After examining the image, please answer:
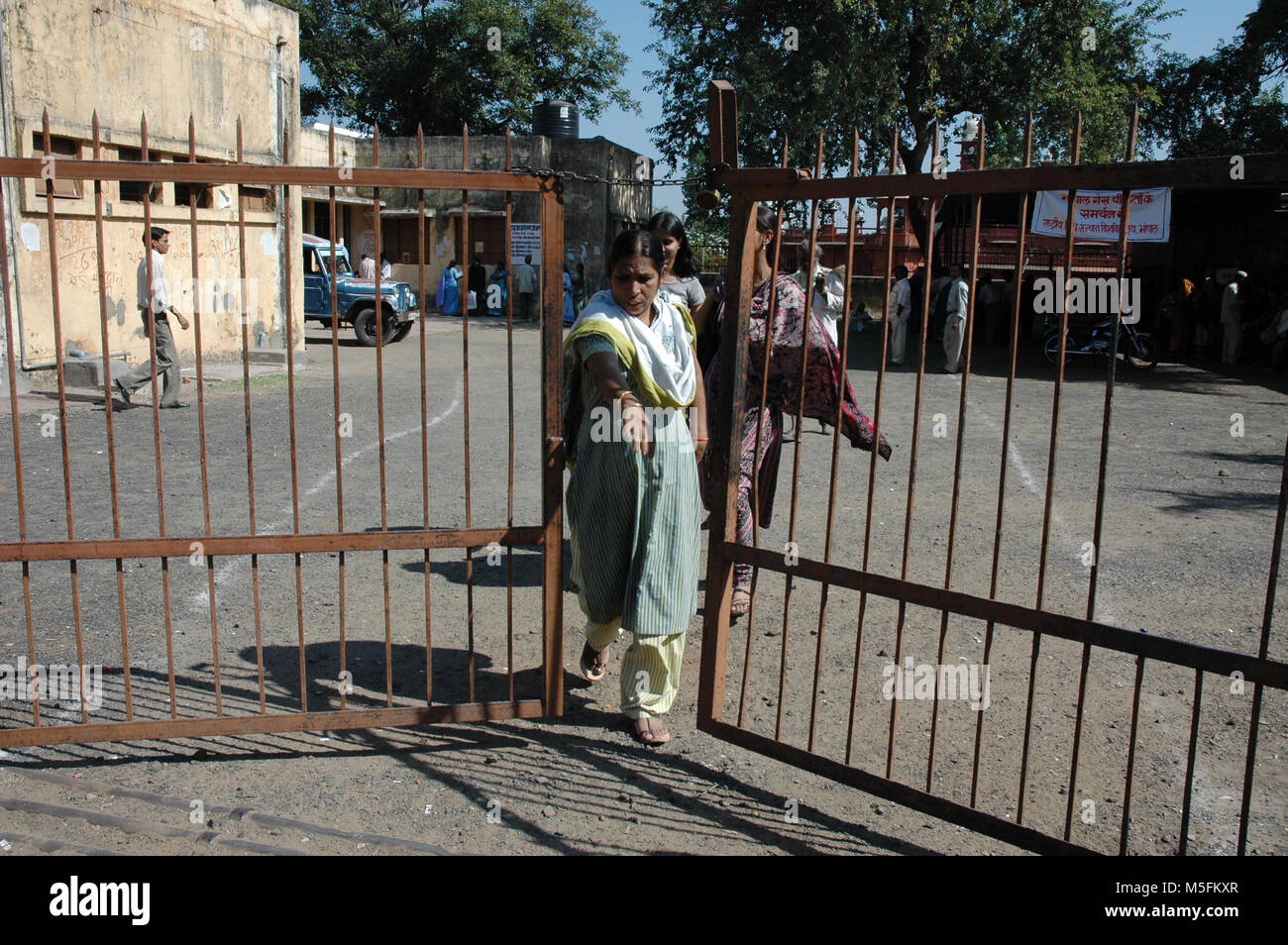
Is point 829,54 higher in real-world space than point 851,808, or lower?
higher

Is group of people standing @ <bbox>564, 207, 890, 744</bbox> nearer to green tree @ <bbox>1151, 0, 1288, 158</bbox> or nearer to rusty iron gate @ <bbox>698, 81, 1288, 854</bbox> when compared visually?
rusty iron gate @ <bbox>698, 81, 1288, 854</bbox>

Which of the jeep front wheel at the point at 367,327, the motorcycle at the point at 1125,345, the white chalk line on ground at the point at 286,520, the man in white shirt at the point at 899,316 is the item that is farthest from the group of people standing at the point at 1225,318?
the jeep front wheel at the point at 367,327

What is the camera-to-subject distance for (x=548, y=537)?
3.64 meters

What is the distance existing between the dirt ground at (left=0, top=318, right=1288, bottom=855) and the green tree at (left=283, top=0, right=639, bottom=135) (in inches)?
1171

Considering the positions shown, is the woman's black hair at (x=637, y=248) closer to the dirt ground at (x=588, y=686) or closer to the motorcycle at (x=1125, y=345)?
the dirt ground at (x=588, y=686)

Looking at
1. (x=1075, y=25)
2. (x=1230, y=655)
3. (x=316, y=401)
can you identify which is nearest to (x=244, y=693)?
(x=1230, y=655)

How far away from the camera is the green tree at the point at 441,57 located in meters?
34.6

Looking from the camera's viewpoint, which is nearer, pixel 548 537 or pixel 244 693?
pixel 548 537

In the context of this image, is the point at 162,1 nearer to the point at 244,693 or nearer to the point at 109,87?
the point at 109,87

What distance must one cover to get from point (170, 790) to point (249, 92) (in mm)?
14108

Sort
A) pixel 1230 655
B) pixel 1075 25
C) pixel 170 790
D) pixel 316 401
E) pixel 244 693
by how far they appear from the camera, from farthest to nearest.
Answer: pixel 1075 25 < pixel 316 401 < pixel 244 693 < pixel 170 790 < pixel 1230 655

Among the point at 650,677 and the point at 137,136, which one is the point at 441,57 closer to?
the point at 137,136

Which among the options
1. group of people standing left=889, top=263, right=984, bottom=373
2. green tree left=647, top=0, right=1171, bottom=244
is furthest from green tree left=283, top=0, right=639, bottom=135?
group of people standing left=889, top=263, right=984, bottom=373

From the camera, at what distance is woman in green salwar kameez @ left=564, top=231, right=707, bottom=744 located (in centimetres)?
349
